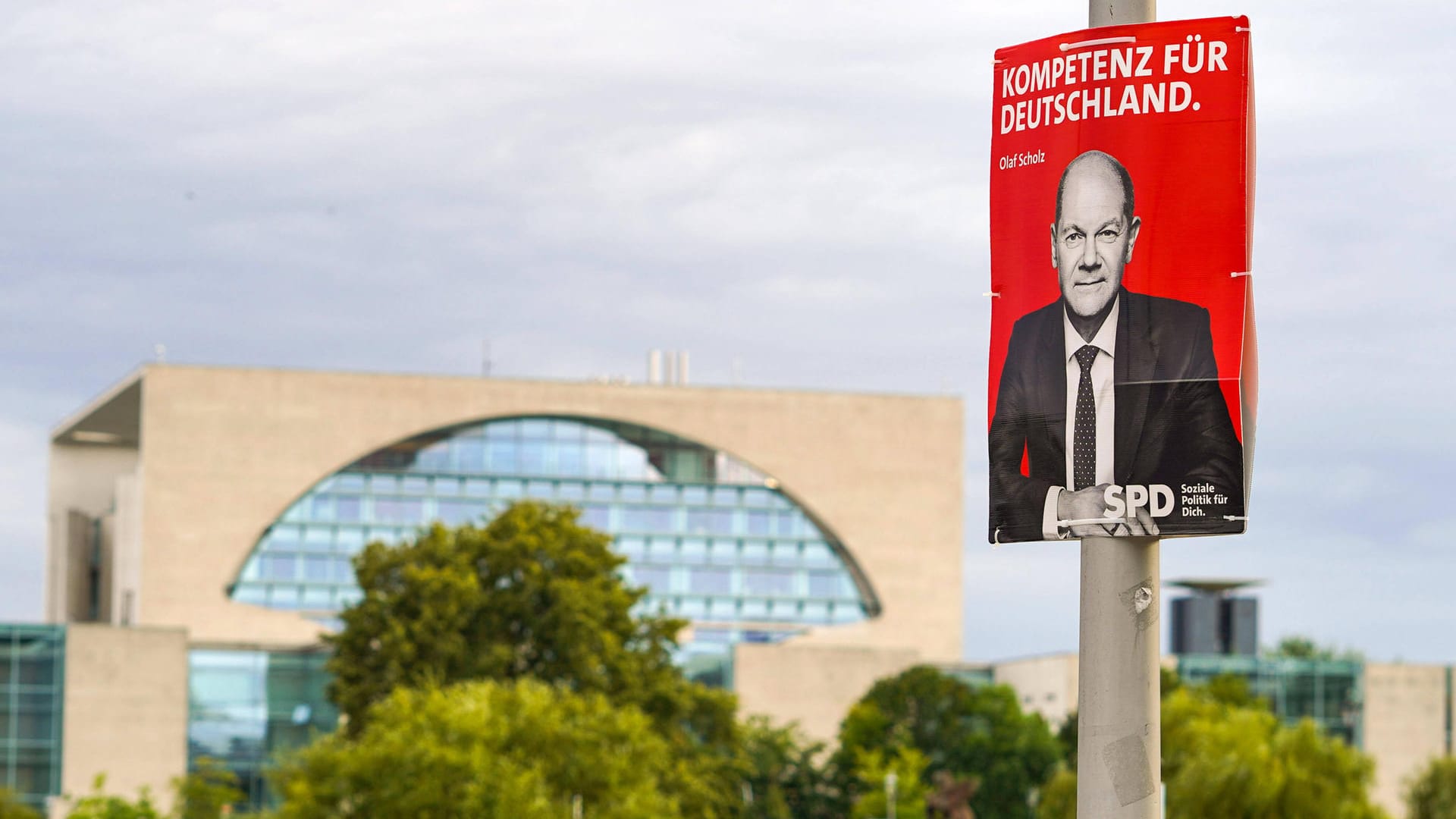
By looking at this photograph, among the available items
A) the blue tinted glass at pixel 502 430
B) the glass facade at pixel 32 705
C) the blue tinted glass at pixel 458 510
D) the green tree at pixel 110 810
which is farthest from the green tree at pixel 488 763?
the blue tinted glass at pixel 502 430

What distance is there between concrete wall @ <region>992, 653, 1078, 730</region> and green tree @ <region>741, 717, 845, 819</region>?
24.2ft

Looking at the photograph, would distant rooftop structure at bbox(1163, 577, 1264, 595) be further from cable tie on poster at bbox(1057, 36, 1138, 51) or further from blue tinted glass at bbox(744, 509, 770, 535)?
cable tie on poster at bbox(1057, 36, 1138, 51)

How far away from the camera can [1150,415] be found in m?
8.20

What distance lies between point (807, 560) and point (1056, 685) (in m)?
17.7

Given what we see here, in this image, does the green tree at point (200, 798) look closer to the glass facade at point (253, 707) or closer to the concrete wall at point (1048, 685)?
the glass facade at point (253, 707)

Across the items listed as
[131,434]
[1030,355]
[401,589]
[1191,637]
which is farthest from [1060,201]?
[131,434]

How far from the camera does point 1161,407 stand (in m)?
8.20

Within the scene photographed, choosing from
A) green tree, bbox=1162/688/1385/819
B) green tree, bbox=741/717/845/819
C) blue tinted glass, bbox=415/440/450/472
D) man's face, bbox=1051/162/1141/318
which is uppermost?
blue tinted glass, bbox=415/440/450/472

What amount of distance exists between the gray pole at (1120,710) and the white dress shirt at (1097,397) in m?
0.50

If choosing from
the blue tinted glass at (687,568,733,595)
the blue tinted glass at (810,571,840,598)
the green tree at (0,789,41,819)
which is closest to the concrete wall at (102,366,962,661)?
the blue tinted glass at (810,571,840,598)

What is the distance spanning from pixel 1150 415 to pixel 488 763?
32.6 m

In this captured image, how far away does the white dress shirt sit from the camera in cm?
824

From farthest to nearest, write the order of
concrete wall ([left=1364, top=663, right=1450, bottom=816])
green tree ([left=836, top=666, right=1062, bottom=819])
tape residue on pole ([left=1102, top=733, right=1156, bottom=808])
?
concrete wall ([left=1364, top=663, right=1450, bottom=816]) < green tree ([left=836, top=666, right=1062, bottom=819]) < tape residue on pole ([left=1102, top=733, right=1156, bottom=808])

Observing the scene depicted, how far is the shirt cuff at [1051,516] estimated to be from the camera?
8297 millimetres
